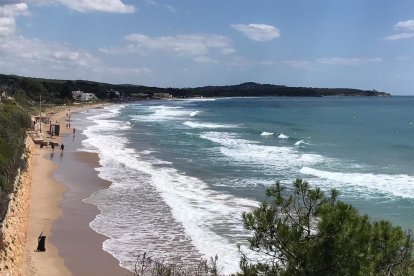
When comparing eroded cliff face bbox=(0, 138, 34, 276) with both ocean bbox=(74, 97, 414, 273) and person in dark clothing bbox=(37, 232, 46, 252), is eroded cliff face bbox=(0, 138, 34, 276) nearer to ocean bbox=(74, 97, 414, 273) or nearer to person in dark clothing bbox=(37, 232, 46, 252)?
person in dark clothing bbox=(37, 232, 46, 252)

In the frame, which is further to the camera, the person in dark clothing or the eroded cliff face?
the person in dark clothing

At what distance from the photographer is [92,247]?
1866 centimetres

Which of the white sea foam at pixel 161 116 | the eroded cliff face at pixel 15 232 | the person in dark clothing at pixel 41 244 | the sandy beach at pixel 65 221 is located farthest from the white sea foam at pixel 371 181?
the white sea foam at pixel 161 116

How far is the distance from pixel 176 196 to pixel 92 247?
8.21 meters

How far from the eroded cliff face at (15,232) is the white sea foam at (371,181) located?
16256 mm

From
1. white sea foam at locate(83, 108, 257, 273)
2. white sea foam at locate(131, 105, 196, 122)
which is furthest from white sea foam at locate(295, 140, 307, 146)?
white sea foam at locate(131, 105, 196, 122)

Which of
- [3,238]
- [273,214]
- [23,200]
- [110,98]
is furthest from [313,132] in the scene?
[110,98]

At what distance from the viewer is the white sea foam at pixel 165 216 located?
Result: 1834cm

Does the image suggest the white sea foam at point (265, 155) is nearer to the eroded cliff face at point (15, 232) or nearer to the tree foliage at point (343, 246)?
the eroded cliff face at point (15, 232)

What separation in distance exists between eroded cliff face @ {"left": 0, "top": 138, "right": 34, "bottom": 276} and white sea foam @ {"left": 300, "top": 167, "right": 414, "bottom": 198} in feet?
53.3

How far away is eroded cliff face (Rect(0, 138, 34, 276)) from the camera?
15.1 meters

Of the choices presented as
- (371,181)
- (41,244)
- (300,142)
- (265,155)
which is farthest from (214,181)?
(300,142)

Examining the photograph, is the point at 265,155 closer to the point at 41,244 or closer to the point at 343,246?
the point at 41,244

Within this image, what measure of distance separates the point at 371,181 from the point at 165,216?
46.7 ft
